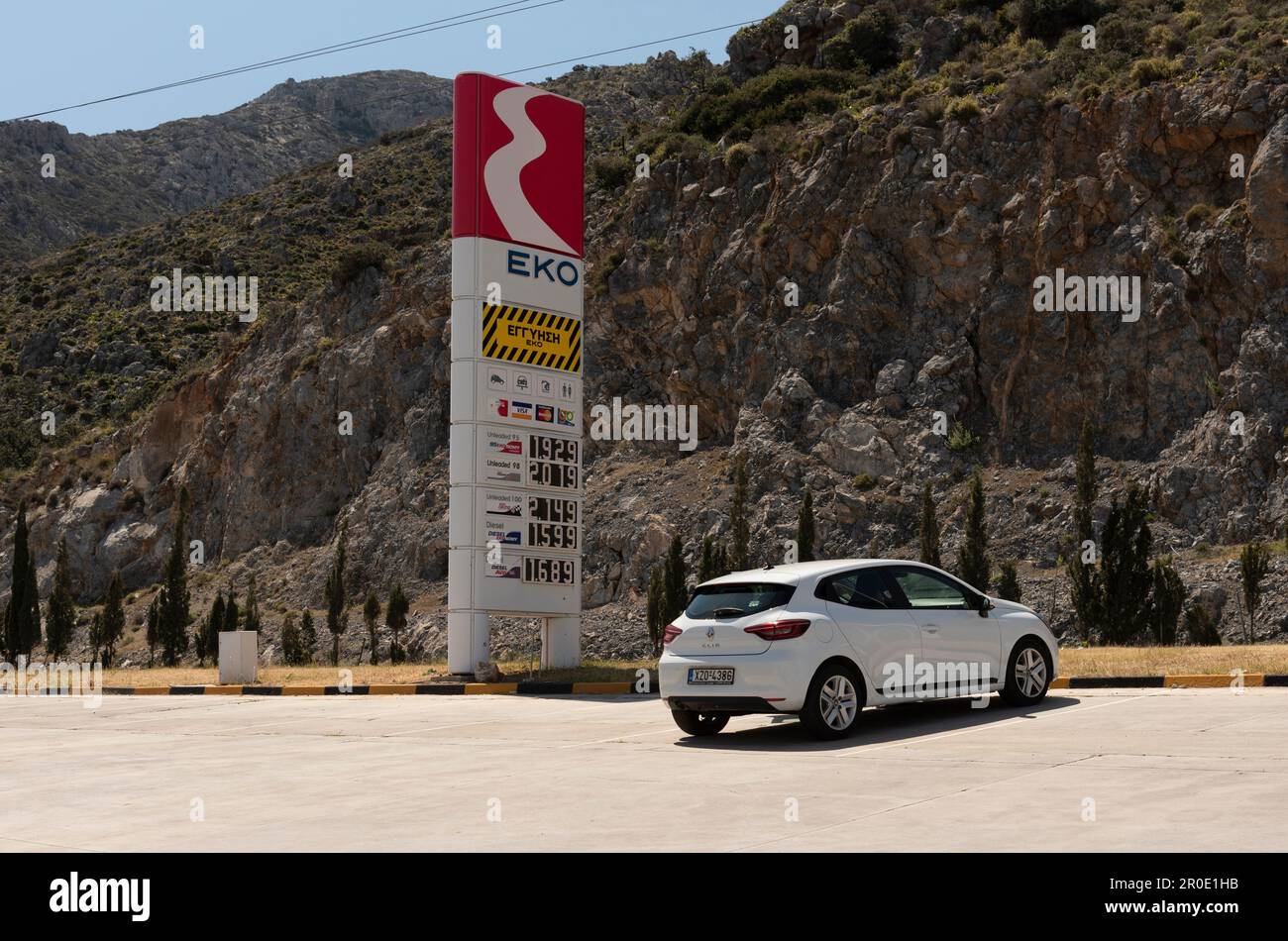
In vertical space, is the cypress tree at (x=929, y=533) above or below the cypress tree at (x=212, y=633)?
above

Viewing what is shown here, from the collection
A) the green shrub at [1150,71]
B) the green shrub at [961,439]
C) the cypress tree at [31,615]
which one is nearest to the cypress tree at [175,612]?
the cypress tree at [31,615]

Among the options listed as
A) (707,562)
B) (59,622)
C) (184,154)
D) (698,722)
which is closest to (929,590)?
(698,722)

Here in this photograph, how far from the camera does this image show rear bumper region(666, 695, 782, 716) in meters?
12.1

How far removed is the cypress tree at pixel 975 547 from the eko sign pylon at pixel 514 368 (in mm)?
23671

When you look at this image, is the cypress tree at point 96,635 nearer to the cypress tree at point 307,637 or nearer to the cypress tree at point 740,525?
the cypress tree at point 307,637

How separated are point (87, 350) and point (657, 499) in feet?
150

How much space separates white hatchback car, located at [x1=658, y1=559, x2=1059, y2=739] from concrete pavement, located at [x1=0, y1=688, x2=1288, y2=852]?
0.37 meters

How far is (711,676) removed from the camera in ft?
40.7

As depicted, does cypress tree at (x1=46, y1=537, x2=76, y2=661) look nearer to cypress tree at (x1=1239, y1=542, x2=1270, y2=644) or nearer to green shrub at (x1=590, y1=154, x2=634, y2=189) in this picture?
green shrub at (x1=590, y1=154, x2=634, y2=189)

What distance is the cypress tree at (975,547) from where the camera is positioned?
46.0m

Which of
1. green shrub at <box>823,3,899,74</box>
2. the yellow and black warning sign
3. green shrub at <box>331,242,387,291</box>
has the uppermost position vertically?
green shrub at <box>823,3,899,74</box>

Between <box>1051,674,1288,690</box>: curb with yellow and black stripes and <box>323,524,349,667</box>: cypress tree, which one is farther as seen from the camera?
<box>323,524,349,667</box>: cypress tree

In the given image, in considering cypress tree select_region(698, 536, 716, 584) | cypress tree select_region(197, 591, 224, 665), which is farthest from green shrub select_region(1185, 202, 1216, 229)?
cypress tree select_region(197, 591, 224, 665)
